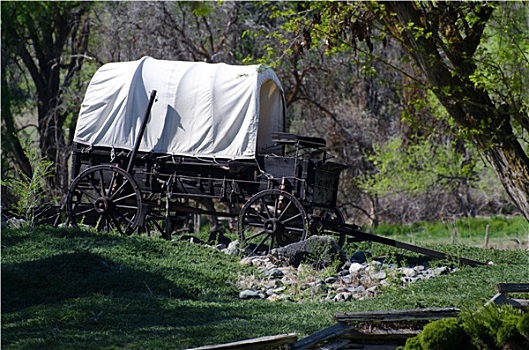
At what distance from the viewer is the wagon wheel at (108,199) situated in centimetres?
1514

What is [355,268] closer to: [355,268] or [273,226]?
[355,268]

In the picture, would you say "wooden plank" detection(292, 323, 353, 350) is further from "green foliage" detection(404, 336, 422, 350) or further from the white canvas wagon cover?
the white canvas wagon cover

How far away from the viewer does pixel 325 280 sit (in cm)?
1191

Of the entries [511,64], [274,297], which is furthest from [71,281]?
[511,64]

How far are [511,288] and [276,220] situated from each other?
6364 mm

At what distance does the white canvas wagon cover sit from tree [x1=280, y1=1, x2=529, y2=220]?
339 centimetres

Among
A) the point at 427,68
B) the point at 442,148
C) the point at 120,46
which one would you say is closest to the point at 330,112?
the point at 442,148

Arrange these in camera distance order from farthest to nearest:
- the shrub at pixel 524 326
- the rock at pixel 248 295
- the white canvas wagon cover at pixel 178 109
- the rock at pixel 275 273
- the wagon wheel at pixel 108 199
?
1. the wagon wheel at pixel 108 199
2. the white canvas wagon cover at pixel 178 109
3. the rock at pixel 275 273
4. the rock at pixel 248 295
5. the shrub at pixel 524 326

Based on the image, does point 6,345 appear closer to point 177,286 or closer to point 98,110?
point 177,286

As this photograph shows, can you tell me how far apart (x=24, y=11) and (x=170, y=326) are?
20888 mm

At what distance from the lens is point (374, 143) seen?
2680 centimetres

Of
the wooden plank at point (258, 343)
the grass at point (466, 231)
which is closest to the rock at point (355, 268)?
the wooden plank at point (258, 343)

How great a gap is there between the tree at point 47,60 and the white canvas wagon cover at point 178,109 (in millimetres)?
10603

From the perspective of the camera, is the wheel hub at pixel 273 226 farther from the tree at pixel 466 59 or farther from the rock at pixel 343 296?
the tree at pixel 466 59
